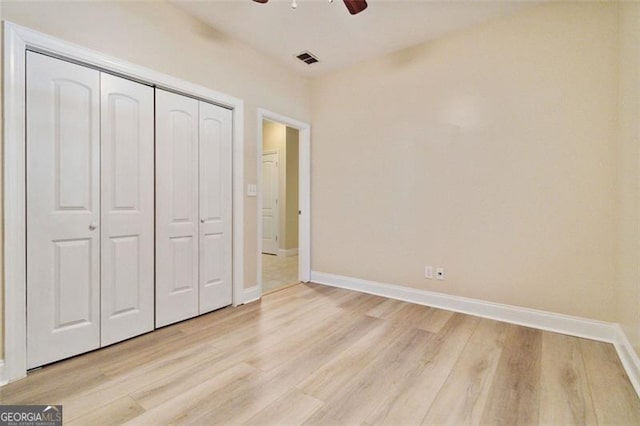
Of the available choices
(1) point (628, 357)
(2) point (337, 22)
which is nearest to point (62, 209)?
(2) point (337, 22)

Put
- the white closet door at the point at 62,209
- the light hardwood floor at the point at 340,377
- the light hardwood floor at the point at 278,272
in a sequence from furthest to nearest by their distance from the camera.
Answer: the light hardwood floor at the point at 278,272, the white closet door at the point at 62,209, the light hardwood floor at the point at 340,377

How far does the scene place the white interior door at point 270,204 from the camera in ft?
19.8

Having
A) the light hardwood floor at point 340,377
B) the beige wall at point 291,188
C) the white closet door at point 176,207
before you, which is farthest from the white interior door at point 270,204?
the light hardwood floor at point 340,377

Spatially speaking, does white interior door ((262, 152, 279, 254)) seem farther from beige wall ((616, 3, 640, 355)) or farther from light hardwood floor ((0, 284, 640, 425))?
beige wall ((616, 3, 640, 355))

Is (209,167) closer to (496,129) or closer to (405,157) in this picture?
(405,157)

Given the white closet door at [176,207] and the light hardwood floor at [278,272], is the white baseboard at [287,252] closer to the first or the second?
the light hardwood floor at [278,272]

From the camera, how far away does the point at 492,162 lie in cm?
265

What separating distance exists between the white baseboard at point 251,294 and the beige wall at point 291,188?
108 inches

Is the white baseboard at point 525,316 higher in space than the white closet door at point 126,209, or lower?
lower

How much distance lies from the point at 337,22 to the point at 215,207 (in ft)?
7.01

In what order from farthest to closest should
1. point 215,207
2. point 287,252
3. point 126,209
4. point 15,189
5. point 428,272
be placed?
1. point 287,252
2. point 428,272
3. point 215,207
4. point 126,209
5. point 15,189

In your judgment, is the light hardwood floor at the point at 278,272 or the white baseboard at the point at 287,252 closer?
the light hardwood floor at the point at 278,272

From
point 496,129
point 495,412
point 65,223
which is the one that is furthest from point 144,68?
point 495,412

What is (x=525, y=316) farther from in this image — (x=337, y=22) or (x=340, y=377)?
(x=337, y=22)
